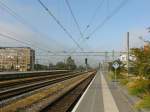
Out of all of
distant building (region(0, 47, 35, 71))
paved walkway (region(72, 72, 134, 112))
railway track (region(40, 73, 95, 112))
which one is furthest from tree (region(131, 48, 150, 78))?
distant building (region(0, 47, 35, 71))

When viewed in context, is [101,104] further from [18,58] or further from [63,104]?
[18,58]

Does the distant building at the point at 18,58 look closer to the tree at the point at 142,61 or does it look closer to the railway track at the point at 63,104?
the railway track at the point at 63,104

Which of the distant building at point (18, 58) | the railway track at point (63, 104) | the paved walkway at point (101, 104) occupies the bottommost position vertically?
the railway track at point (63, 104)

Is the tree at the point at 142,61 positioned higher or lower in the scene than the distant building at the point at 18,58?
lower

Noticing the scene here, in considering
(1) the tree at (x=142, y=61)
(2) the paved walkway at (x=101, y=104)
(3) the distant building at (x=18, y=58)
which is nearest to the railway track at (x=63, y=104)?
(2) the paved walkway at (x=101, y=104)

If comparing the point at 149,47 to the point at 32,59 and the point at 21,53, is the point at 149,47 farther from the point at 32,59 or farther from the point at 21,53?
the point at 21,53

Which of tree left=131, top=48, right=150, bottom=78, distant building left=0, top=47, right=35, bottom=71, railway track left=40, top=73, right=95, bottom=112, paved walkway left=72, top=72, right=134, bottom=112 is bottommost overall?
railway track left=40, top=73, right=95, bottom=112

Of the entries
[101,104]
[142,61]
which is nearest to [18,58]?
[101,104]

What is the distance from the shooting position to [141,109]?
1795 cm

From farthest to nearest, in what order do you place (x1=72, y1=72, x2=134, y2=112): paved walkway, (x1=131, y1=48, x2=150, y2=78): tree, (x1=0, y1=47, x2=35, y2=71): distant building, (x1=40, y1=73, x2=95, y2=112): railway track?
(x1=0, y1=47, x2=35, y2=71): distant building → (x1=40, y1=73, x2=95, y2=112): railway track → (x1=72, y1=72, x2=134, y2=112): paved walkway → (x1=131, y1=48, x2=150, y2=78): tree

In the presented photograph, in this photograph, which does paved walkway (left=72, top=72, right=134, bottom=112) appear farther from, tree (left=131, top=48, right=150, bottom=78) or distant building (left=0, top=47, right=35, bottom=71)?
distant building (left=0, top=47, right=35, bottom=71)

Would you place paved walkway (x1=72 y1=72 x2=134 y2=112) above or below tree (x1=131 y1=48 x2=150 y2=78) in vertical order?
below

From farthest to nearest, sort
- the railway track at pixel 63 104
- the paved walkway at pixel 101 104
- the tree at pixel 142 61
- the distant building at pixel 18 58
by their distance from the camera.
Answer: the distant building at pixel 18 58 < the railway track at pixel 63 104 < the paved walkway at pixel 101 104 < the tree at pixel 142 61

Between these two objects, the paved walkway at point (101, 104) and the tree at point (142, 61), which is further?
the paved walkway at point (101, 104)
